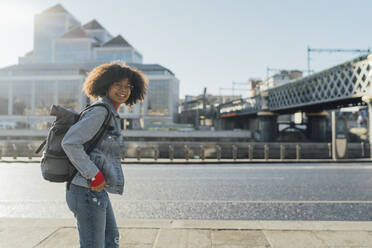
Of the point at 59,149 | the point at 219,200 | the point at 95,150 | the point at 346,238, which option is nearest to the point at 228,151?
the point at 219,200

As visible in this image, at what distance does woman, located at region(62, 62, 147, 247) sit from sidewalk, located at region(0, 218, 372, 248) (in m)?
1.38

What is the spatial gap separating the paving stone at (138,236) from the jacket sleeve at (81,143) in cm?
169

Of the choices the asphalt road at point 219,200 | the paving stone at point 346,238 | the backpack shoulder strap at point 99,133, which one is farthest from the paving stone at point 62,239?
the paving stone at point 346,238

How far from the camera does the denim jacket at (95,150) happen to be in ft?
5.81

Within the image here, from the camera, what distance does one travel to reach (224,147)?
23.2 meters

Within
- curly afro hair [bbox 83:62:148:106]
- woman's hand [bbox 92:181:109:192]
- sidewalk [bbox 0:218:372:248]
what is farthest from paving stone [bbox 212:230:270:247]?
curly afro hair [bbox 83:62:148:106]

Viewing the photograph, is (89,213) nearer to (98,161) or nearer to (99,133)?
(98,161)

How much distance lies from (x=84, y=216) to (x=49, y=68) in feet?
278

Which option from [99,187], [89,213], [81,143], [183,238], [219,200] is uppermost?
[81,143]

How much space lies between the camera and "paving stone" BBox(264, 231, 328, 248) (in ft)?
10.2

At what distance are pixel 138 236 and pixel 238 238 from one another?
3.82ft

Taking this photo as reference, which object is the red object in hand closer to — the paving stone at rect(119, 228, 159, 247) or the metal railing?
A: the paving stone at rect(119, 228, 159, 247)

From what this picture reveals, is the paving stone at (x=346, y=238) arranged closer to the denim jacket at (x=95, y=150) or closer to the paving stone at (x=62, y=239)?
the denim jacket at (x=95, y=150)

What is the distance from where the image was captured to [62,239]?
329 centimetres
